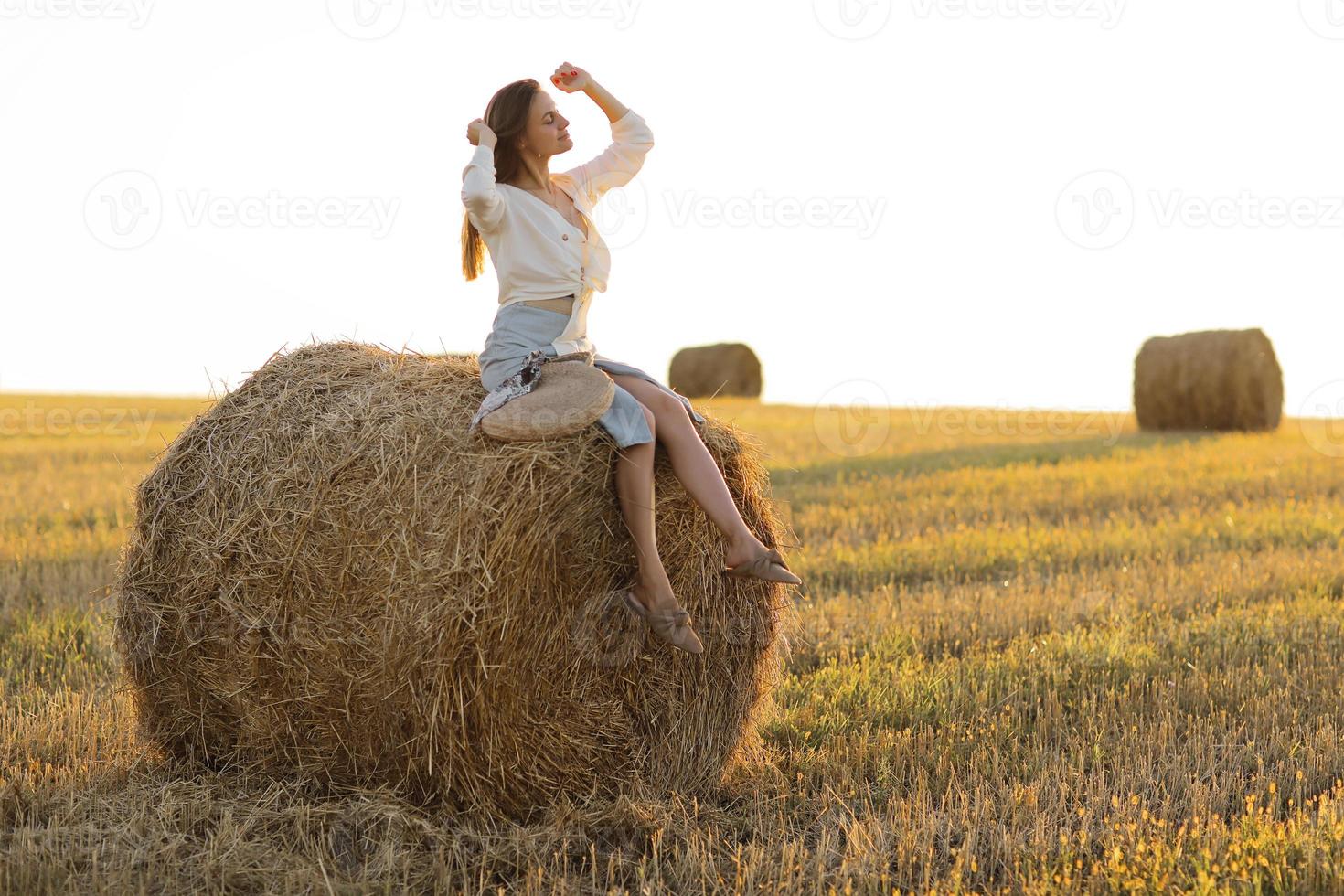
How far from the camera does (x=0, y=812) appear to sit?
4320 mm

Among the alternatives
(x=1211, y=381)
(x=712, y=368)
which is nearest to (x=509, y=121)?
(x=1211, y=381)

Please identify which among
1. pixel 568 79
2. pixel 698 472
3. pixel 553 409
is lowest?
pixel 698 472

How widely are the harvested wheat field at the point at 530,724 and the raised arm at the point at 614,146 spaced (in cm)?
101

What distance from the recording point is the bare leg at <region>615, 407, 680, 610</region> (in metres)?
4.31

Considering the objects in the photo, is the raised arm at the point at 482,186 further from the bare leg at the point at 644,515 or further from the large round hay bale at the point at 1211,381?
the large round hay bale at the point at 1211,381

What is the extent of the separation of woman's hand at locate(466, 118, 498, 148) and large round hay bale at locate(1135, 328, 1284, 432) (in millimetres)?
16873

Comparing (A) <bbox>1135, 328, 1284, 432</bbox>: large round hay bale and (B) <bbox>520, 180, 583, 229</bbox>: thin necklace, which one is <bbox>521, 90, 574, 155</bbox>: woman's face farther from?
(A) <bbox>1135, 328, 1284, 432</bbox>: large round hay bale

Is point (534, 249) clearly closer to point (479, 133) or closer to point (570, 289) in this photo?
point (570, 289)

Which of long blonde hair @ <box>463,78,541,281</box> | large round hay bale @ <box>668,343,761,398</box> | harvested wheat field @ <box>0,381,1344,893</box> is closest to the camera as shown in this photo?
harvested wheat field @ <box>0,381,1344,893</box>

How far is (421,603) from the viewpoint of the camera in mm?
4141

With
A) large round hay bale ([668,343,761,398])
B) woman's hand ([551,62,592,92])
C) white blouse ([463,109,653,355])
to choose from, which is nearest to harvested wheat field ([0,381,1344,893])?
white blouse ([463,109,653,355])

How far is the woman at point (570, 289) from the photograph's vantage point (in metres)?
4.33

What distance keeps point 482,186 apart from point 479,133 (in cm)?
29

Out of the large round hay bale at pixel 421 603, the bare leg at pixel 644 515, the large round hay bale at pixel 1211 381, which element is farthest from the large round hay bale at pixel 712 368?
the bare leg at pixel 644 515
